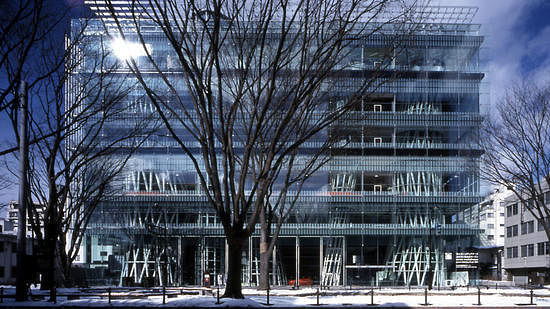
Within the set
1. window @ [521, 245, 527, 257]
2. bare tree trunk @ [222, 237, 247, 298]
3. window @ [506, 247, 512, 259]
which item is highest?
bare tree trunk @ [222, 237, 247, 298]

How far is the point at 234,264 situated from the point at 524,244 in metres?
82.4

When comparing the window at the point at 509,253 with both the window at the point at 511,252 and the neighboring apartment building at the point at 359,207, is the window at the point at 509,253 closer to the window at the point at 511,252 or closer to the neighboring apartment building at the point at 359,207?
the window at the point at 511,252

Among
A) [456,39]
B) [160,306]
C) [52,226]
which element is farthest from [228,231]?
[456,39]

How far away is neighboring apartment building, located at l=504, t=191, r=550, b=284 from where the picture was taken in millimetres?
83562

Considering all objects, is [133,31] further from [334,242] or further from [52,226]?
[52,226]

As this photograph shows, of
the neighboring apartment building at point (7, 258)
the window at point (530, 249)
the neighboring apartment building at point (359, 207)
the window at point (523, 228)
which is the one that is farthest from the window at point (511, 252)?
the neighboring apartment building at point (7, 258)

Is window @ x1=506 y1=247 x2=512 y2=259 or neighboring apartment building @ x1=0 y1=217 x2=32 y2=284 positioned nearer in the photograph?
neighboring apartment building @ x1=0 y1=217 x2=32 y2=284

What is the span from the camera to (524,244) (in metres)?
92.2

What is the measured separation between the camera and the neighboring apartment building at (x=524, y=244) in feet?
274

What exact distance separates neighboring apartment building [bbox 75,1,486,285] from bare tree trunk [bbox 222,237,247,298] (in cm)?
3950

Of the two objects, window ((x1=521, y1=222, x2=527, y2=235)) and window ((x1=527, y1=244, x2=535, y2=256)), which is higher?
window ((x1=521, y1=222, x2=527, y2=235))

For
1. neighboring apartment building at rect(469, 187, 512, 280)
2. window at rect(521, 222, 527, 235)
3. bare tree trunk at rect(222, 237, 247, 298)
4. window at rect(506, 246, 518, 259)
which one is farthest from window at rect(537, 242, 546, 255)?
bare tree trunk at rect(222, 237, 247, 298)

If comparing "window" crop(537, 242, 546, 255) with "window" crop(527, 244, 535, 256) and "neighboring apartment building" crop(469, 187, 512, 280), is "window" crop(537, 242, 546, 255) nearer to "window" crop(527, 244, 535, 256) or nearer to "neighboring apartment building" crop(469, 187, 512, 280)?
"window" crop(527, 244, 535, 256)

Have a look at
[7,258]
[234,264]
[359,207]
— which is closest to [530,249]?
[359,207]
